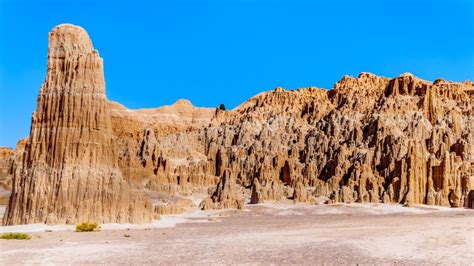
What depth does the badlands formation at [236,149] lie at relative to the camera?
31234mm

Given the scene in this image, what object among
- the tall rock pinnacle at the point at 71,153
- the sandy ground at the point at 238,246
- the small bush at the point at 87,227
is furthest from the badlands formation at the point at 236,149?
the sandy ground at the point at 238,246

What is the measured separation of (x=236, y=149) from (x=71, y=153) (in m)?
52.4

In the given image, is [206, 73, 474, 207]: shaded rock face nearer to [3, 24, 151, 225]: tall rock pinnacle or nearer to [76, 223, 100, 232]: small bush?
[3, 24, 151, 225]: tall rock pinnacle

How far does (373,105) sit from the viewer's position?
86.6 metres

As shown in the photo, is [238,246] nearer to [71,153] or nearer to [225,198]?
[71,153]

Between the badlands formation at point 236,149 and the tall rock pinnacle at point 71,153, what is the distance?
5cm

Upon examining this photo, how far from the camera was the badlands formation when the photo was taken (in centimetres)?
3123

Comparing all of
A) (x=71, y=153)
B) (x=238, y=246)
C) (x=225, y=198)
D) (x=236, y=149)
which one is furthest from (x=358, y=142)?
(x=238, y=246)

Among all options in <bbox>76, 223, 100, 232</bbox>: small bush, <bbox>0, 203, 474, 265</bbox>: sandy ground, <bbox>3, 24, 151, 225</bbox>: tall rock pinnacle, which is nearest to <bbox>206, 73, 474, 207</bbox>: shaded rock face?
<bbox>3, 24, 151, 225</bbox>: tall rock pinnacle

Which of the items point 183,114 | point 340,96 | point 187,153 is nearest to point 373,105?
point 340,96

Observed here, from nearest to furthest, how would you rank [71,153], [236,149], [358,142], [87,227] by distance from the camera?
[87,227] → [71,153] → [358,142] → [236,149]

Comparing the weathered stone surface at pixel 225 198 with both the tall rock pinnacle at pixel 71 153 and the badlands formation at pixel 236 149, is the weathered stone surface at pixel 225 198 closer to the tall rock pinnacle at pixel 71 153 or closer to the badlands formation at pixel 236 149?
the badlands formation at pixel 236 149

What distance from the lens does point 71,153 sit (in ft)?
102

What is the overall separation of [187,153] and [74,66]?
5098 centimetres
